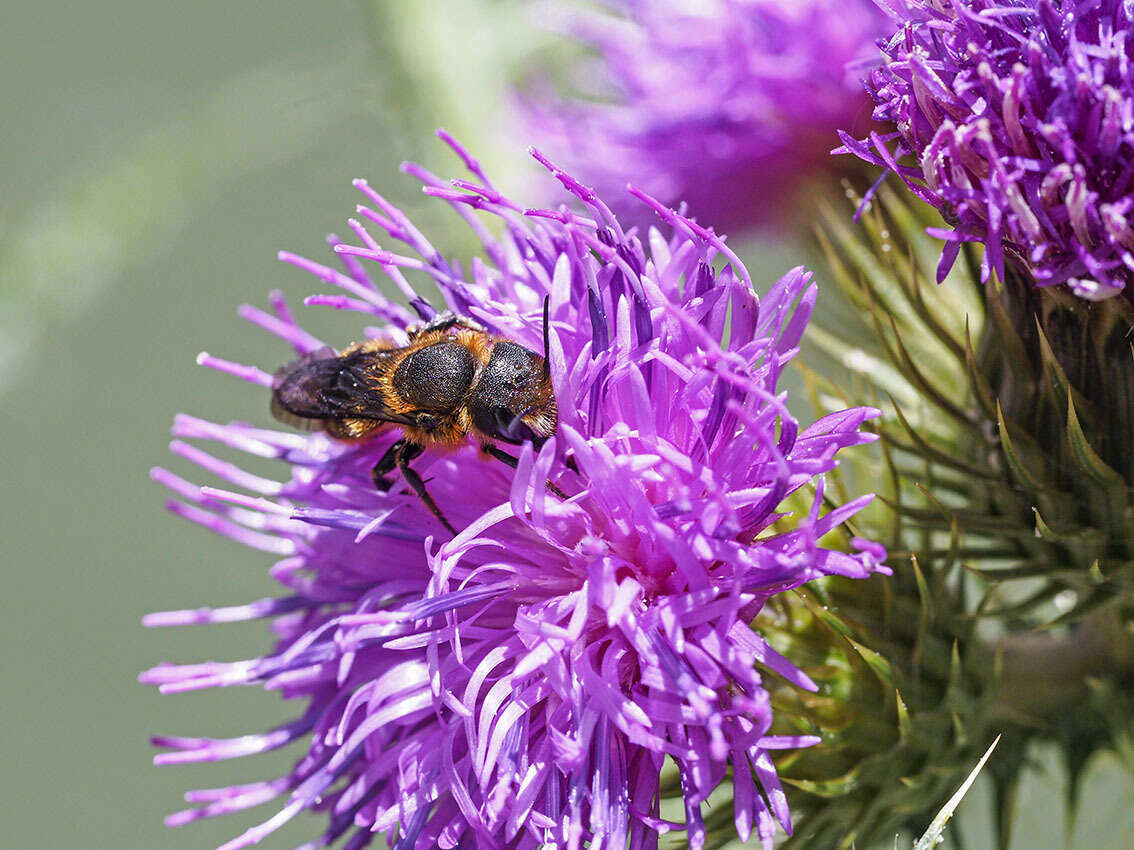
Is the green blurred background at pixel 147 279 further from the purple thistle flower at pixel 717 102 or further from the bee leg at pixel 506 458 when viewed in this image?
the bee leg at pixel 506 458

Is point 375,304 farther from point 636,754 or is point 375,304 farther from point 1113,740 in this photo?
point 1113,740

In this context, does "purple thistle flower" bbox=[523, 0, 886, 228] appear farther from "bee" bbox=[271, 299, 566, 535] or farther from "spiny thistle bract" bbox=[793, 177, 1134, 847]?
"bee" bbox=[271, 299, 566, 535]

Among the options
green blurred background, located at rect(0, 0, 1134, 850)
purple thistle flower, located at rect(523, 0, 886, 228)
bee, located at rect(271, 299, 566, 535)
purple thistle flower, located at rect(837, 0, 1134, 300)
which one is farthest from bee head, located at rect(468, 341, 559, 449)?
green blurred background, located at rect(0, 0, 1134, 850)

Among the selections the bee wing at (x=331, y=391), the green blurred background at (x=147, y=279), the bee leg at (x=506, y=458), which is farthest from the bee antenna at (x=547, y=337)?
the green blurred background at (x=147, y=279)

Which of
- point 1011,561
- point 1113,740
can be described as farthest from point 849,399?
point 1113,740

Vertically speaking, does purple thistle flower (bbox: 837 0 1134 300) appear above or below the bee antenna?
above
